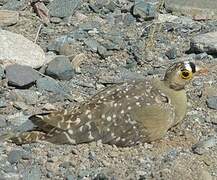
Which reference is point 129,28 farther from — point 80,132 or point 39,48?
point 80,132

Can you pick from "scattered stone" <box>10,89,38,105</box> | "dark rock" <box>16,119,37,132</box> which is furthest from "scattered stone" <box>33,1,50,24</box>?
"dark rock" <box>16,119,37,132</box>

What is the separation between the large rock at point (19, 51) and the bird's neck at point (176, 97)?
5.49 ft

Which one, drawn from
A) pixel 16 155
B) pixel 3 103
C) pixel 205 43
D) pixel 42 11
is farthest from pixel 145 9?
pixel 16 155

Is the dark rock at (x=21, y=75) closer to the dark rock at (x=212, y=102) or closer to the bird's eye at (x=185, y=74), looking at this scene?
the bird's eye at (x=185, y=74)

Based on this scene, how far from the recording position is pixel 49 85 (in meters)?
7.80

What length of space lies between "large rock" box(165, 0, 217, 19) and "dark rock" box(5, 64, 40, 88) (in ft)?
8.10

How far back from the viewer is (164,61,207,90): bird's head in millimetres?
6969

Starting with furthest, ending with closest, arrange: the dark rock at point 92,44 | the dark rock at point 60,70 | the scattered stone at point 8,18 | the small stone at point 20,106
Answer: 1. the scattered stone at point 8,18
2. the dark rock at point 92,44
3. the dark rock at point 60,70
4. the small stone at point 20,106

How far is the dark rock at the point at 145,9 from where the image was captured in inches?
368

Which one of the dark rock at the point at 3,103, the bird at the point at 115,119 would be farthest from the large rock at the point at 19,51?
the bird at the point at 115,119

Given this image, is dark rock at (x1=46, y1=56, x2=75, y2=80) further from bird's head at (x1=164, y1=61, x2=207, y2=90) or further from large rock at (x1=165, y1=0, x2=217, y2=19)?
large rock at (x1=165, y1=0, x2=217, y2=19)

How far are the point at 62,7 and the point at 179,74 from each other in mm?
2818

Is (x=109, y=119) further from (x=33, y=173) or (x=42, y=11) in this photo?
(x=42, y=11)

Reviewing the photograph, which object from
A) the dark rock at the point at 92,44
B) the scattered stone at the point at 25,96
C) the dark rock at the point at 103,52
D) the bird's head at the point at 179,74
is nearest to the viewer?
the bird's head at the point at 179,74
